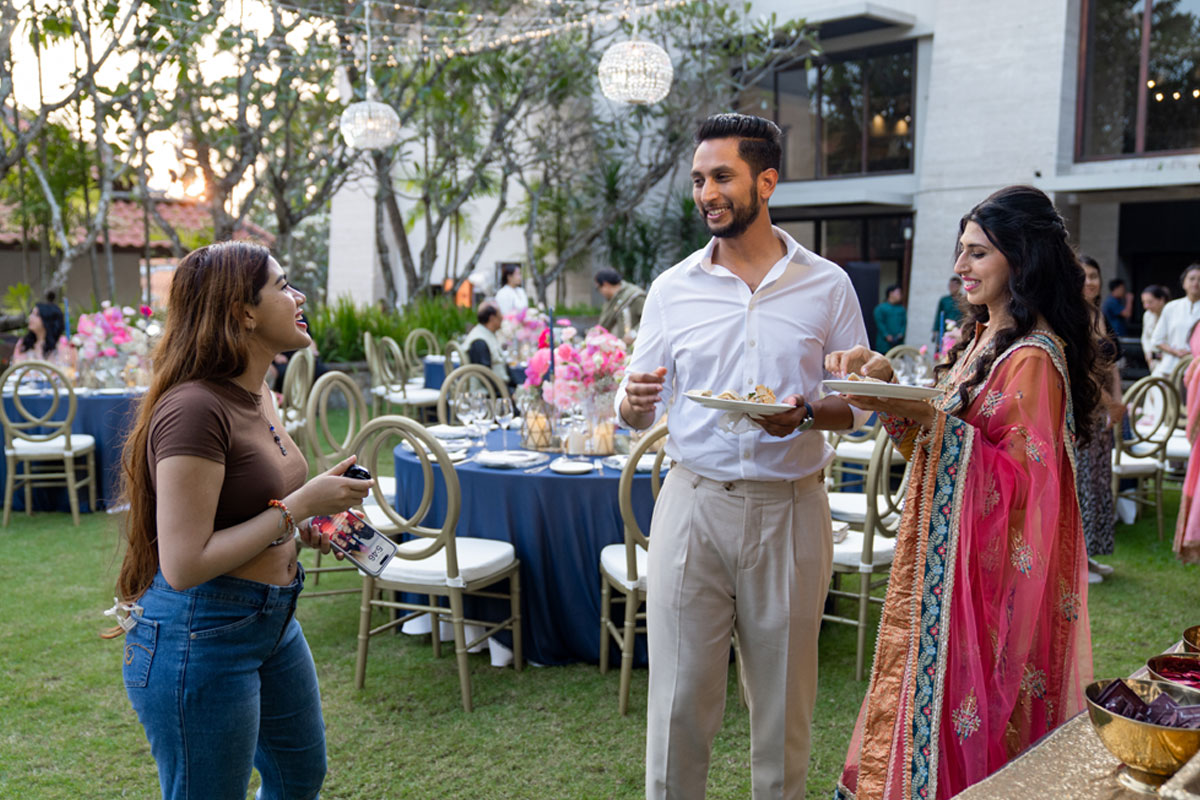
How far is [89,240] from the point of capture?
30.6 feet

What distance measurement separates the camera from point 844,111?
15328mm

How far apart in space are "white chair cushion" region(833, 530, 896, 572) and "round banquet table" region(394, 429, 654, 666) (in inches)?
29.9

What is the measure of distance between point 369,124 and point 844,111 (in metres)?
9.23

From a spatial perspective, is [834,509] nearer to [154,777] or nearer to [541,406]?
[541,406]

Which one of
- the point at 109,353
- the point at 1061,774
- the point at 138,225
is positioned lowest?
the point at 1061,774

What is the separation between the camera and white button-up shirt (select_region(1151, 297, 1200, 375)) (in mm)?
7218

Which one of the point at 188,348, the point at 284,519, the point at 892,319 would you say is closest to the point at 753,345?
the point at 284,519

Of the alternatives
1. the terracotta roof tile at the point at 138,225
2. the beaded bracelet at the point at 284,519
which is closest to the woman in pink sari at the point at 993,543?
the beaded bracelet at the point at 284,519

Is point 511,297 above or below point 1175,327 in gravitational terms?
above

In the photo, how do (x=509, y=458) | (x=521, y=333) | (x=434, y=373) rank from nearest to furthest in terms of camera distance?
(x=509, y=458)
(x=521, y=333)
(x=434, y=373)

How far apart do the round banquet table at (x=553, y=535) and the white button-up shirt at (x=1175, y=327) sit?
5342 mm

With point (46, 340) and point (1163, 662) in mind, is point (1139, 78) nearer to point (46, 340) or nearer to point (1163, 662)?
point (46, 340)

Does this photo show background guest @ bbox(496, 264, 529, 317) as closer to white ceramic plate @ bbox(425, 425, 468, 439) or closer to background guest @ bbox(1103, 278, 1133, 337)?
white ceramic plate @ bbox(425, 425, 468, 439)

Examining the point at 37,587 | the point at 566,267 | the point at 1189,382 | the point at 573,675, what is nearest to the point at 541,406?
the point at 573,675
